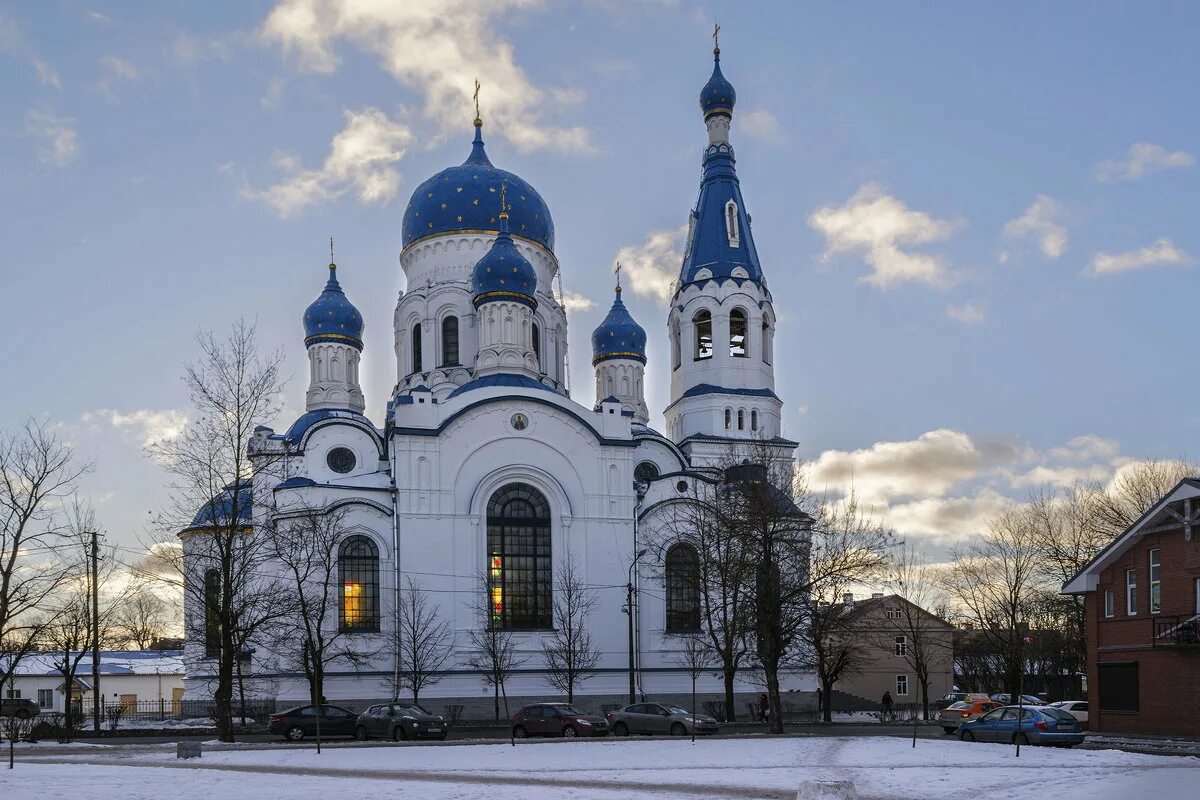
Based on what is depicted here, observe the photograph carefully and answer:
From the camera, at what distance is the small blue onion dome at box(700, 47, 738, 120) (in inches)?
2436

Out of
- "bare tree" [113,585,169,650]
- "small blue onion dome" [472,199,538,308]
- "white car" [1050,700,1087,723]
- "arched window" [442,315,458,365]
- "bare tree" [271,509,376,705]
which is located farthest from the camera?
"bare tree" [113,585,169,650]

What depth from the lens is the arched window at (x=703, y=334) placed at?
5772cm

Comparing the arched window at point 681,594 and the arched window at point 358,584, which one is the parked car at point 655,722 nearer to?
the arched window at point 358,584

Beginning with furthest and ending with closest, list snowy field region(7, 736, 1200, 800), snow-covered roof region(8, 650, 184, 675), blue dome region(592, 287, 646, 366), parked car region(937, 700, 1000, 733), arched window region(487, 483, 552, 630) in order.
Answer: snow-covered roof region(8, 650, 184, 675) → blue dome region(592, 287, 646, 366) → arched window region(487, 483, 552, 630) → parked car region(937, 700, 1000, 733) → snowy field region(7, 736, 1200, 800)

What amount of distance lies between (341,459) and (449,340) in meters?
9.17

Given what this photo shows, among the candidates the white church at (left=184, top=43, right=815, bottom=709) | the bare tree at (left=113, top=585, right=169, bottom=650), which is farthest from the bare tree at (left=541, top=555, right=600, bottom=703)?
the bare tree at (left=113, top=585, right=169, bottom=650)

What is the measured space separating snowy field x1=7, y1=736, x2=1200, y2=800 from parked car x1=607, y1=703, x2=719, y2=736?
4185 mm

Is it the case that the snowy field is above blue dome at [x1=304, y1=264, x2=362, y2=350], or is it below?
below

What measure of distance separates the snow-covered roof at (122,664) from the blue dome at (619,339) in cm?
2803

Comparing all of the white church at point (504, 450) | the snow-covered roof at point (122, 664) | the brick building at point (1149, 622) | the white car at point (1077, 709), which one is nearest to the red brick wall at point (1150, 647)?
the brick building at point (1149, 622)

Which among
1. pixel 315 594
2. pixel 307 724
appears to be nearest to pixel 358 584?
pixel 315 594

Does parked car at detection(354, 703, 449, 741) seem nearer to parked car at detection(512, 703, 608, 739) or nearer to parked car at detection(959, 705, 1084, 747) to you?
parked car at detection(512, 703, 608, 739)

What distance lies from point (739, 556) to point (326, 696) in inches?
627

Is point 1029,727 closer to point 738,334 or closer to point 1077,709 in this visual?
point 1077,709
